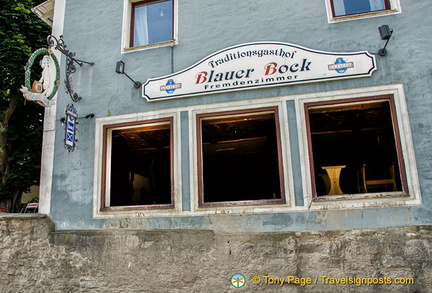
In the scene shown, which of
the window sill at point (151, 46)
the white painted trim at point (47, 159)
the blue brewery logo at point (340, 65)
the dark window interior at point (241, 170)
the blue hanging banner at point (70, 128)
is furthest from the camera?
the dark window interior at point (241, 170)

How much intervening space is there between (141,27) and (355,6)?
4.26 m

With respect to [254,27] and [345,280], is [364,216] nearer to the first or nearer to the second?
[345,280]

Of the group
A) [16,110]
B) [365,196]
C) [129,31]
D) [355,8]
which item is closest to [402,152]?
[365,196]

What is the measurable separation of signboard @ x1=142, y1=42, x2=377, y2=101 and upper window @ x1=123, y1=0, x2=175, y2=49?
1.11m

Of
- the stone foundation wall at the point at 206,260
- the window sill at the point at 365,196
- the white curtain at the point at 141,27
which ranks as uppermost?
the white curtain at the point at 141,27

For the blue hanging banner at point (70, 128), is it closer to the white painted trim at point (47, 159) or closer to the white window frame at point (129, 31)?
the white painted trim at point (47, 159)

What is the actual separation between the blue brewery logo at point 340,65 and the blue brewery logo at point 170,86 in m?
2.76

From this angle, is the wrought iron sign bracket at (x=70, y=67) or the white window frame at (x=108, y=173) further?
the wrought iron sign bracket at (x=70, y=67)

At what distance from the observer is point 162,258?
6.23 metres

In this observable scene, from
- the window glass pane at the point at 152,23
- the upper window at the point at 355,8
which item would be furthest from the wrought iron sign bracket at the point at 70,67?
the upper window at the point at 355,8

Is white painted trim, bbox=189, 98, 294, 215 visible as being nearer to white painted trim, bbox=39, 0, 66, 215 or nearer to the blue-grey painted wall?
the blue-grey painted wall

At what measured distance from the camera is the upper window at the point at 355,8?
6.55 m

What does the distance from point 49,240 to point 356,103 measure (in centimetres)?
596
